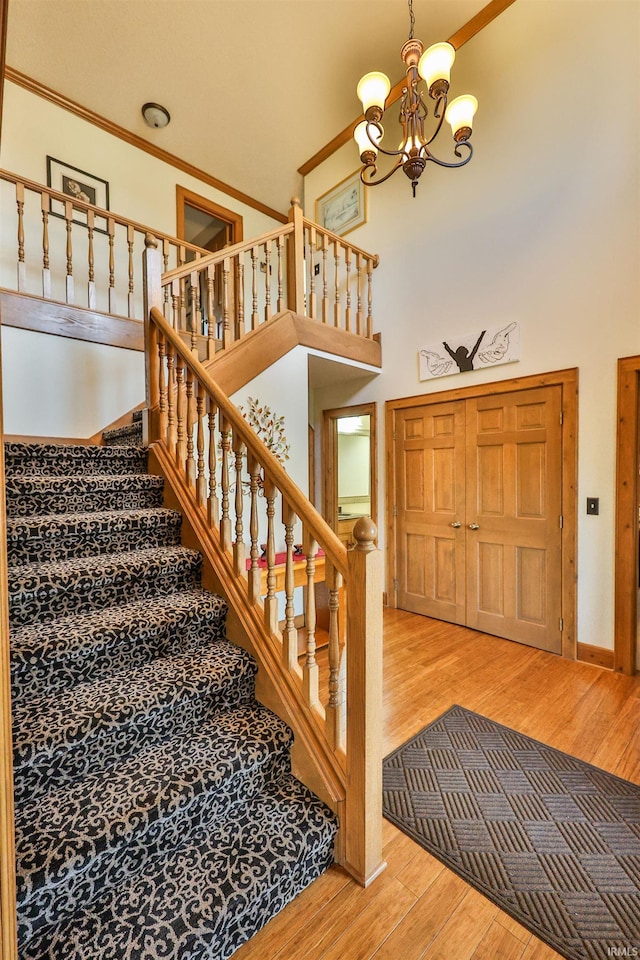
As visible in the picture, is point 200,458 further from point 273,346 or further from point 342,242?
point 342,242

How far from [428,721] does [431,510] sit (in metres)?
1.99

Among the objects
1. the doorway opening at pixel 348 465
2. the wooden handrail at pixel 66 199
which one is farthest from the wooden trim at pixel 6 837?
the doorway opening at pixel 348 465

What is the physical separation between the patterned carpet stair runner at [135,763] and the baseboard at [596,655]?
2.41 m

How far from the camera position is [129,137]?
424 cm

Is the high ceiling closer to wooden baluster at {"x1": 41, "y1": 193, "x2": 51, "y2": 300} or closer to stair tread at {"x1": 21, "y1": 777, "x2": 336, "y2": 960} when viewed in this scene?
wooden baluster at {"x1": 41, "y1": 193, "x2": 51, "y2": 300}

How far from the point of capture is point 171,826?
122cm

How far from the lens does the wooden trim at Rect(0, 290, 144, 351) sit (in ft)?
9.87

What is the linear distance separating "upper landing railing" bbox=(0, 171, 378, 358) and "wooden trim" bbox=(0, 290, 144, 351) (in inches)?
2.8

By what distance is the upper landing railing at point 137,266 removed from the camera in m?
3.01

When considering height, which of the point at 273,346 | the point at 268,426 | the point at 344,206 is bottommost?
the point at 268,426

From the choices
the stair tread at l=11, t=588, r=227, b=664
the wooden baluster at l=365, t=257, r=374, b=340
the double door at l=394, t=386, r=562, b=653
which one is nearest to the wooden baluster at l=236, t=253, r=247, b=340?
the wooden baluster at l=365, t=257, r=374, b=340

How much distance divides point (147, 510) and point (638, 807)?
2617mm

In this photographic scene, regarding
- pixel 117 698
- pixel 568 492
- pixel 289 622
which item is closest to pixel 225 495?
pixel 289 622

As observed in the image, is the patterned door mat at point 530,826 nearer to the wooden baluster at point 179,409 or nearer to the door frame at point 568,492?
the door frame at point 568,492
